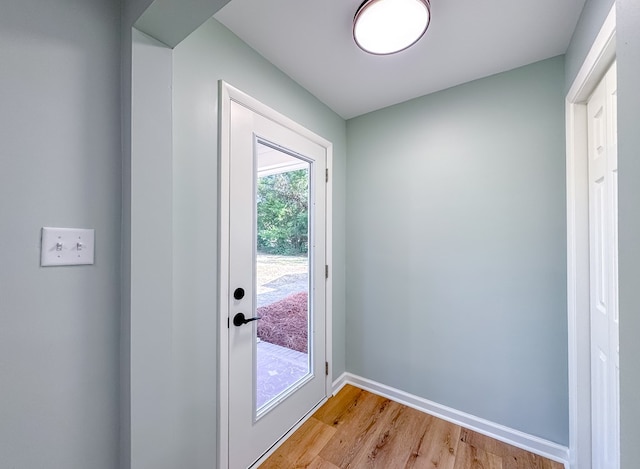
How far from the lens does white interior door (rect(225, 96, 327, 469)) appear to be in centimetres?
135

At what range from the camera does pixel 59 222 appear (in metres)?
0.83

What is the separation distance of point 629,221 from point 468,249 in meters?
1.24

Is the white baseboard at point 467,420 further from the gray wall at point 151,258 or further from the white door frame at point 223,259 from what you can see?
the gray wall at point 151,258

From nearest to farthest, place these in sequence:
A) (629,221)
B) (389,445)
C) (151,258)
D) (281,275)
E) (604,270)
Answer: (629,221) < (151,258) < (604,270) < (389,445) < (281,275)

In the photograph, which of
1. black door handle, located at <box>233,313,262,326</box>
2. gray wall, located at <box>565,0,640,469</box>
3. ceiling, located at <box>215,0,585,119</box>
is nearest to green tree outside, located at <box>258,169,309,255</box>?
black door handle, located at <box>233,313,262,326</box>

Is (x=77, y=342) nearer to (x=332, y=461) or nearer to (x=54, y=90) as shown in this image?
(x=54, y=90)

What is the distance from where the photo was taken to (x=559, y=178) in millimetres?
1468

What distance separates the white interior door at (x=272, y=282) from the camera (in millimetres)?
1354

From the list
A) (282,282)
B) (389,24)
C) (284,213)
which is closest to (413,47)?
(389,24)

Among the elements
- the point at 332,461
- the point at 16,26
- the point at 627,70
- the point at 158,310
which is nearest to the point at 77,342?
the point at 158,310

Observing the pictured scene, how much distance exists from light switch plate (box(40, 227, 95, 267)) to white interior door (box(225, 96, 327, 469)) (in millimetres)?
560

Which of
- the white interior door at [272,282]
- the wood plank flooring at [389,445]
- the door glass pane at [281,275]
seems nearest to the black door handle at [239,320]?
the white interior door at [272,282]

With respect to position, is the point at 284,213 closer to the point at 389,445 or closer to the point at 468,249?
the point at 468,249

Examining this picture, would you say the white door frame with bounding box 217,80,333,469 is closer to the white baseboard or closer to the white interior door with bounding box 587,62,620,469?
the white baseboard
